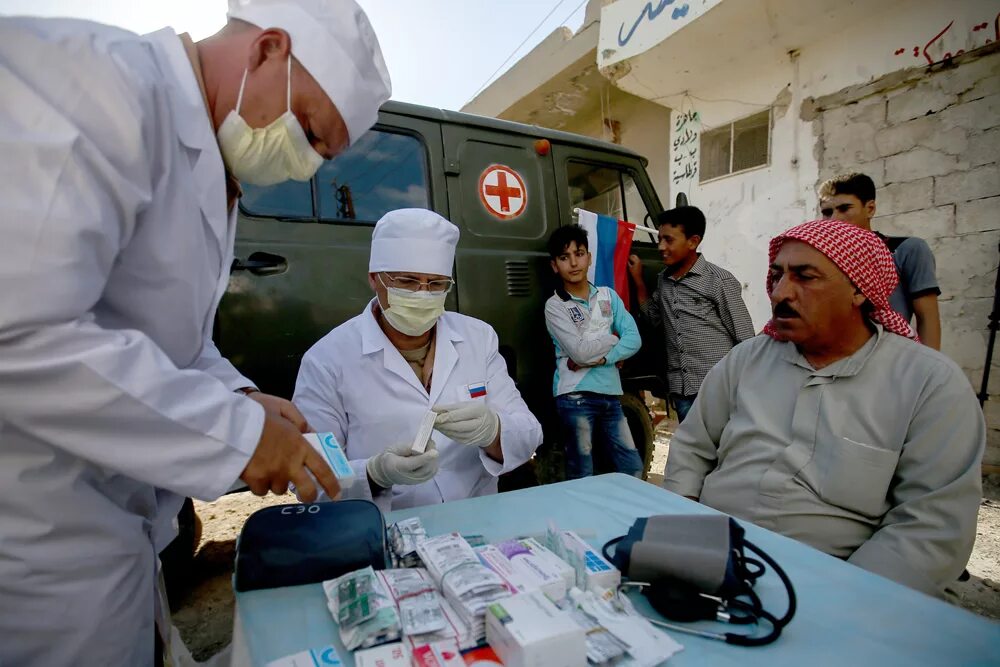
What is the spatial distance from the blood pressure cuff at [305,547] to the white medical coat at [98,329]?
0.18 meters

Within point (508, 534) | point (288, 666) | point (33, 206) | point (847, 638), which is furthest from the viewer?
point (508, 534)

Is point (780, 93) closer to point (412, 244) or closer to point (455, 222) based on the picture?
point (455, 222)

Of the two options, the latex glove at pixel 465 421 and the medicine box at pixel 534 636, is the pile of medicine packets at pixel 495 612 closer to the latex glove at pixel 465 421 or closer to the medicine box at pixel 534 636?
the medicine box at pixel 534 636

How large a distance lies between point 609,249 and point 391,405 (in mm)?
1981

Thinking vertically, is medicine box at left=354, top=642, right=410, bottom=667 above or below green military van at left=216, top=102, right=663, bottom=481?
below

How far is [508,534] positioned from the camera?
47.7 inches

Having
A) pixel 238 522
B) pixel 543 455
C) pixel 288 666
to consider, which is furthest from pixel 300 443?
pixel 238 522

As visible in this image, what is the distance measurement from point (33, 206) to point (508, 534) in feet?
3.38

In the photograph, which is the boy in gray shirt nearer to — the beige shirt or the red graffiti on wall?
the beige shirt

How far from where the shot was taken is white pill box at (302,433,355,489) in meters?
0.94

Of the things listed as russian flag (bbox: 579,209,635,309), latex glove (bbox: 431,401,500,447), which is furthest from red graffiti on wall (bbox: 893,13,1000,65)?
latex glove (bbox: 431,401,500,447)

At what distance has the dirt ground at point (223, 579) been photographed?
7.20 ft

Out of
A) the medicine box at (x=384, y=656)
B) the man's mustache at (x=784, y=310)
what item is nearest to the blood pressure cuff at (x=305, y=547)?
the medicine box at (x=384, y=656)

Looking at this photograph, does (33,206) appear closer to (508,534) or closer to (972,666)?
(508,534)
